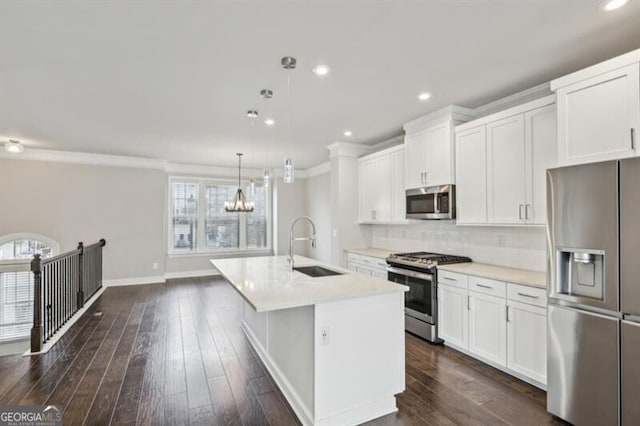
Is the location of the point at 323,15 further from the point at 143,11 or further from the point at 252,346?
the point at 252,346

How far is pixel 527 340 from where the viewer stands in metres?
2.56

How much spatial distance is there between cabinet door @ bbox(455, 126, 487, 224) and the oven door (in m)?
0.81

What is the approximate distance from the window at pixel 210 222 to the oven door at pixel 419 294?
451cm

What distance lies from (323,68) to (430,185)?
2.08 m

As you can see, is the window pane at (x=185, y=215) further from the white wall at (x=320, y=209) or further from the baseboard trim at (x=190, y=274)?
the white wall at (x=320, y=209)

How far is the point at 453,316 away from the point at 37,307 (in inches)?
177

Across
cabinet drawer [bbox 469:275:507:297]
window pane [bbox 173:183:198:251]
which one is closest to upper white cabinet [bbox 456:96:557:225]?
cabinet drawer [bbox 469:275:507:297]

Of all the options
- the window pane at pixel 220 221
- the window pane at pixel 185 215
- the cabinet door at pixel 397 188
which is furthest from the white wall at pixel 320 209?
the window pane at pixel 185 215

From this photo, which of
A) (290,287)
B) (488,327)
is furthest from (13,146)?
(488,327)

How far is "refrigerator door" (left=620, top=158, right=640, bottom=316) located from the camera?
178 cm

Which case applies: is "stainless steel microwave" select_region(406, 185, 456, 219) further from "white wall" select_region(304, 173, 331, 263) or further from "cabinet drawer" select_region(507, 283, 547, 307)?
"white wall" select_region(304, 173, 331, 263)

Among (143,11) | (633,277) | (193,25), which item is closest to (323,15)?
(193,25)

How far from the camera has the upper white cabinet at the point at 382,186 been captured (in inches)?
177

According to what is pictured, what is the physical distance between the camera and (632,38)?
2.22 m
